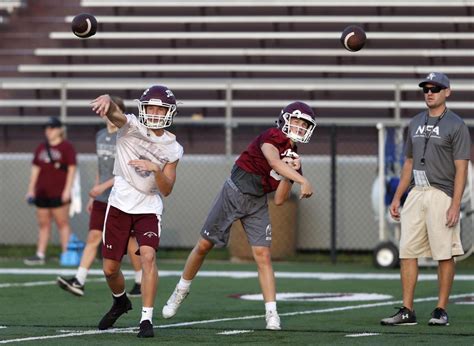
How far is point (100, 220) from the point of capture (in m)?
12.8

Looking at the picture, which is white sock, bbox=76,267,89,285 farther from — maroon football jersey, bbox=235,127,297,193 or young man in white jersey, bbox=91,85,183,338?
maroon football jersey, bbox=235,127,297,193

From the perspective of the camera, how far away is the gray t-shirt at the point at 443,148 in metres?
10.2

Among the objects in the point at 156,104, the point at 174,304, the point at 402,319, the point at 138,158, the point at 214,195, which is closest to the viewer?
the point at 156,104

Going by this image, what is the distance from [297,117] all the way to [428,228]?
1.58 metres

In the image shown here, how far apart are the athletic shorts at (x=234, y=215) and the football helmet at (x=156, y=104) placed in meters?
1.10

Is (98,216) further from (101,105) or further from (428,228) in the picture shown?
(101,105)

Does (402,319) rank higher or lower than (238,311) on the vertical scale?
higher

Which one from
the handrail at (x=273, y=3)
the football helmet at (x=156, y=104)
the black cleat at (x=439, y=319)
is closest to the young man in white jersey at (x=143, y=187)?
the football helmet at (x=156, y=104)

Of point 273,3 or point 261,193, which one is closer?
point 261,193

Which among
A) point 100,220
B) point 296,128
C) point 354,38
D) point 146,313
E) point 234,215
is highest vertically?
Answer: point 354,38

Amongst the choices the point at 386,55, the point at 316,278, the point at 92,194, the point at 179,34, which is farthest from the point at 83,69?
the point at 92,194

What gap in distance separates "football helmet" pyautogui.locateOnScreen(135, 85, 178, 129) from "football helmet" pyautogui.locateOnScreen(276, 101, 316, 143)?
85cm

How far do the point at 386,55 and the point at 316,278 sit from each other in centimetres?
763

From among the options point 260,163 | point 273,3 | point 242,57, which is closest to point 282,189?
point 260,163
